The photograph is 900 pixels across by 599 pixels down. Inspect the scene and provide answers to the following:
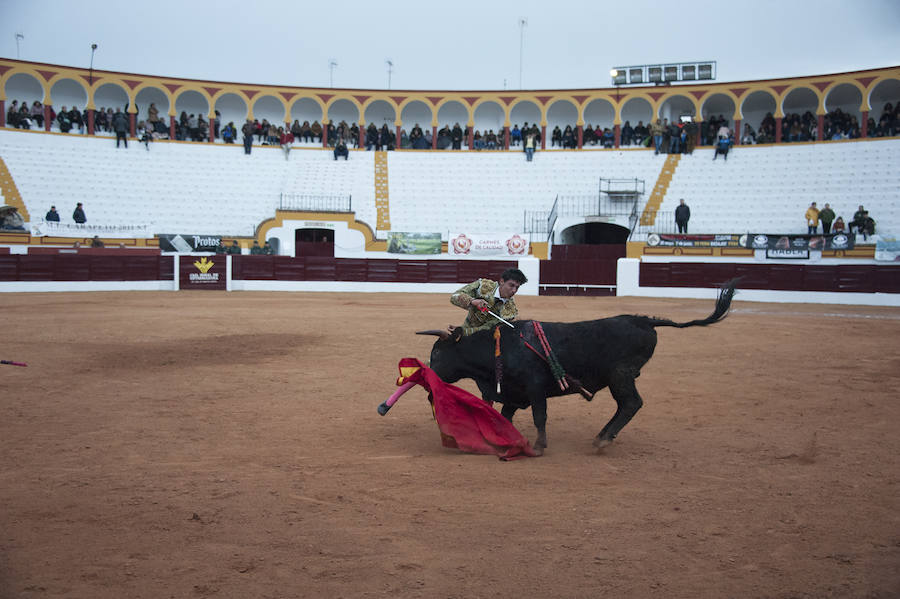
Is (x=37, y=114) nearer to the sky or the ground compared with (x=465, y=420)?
nearer to the sky

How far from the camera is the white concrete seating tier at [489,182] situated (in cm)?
2667

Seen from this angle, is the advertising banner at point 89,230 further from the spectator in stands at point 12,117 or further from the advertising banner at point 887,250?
the advertising banner at point 887,250

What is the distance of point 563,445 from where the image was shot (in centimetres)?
488

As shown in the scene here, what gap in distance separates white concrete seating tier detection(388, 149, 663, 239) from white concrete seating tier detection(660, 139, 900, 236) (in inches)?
78.7

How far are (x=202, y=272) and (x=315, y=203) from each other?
6.37 metres

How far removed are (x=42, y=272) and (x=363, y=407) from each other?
18.2m

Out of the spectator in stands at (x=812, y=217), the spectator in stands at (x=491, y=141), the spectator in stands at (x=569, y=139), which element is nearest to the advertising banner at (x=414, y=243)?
the spectator in stands at (x=491, y=141)

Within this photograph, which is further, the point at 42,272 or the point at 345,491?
the point at 42,272

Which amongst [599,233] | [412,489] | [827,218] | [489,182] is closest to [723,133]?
[599,233]

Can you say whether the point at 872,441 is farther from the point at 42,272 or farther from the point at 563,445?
the point at 42,272

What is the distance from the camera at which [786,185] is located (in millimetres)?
24562

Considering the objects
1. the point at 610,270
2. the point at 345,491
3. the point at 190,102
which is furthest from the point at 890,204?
the point at 190,102

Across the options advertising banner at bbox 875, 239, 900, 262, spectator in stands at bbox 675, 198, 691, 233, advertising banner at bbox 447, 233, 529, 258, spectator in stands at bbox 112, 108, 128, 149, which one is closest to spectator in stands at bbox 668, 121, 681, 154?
spectator in stands at bbox 675, 198, 691, 233

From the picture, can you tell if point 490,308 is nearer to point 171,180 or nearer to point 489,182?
point 489,182
